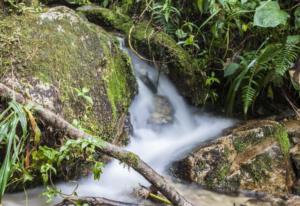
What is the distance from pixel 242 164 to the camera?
11.4 feet

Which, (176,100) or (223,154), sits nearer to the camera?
(223,154)

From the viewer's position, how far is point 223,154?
137 inches

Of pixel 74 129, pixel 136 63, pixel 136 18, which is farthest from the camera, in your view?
pixel 136 18

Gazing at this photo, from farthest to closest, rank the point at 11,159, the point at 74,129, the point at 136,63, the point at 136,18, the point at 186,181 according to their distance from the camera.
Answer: the point at 136,18, the point at 136,63, the point at 186,181, the point at 74,129, the point at 11,159

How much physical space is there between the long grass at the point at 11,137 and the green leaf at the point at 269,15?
7.76ft

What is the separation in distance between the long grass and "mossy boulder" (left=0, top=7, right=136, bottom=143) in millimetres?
263

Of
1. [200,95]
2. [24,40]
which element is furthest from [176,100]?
[24,40]

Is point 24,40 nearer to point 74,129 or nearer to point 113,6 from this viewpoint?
point 74,129

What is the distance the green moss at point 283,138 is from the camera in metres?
3.58

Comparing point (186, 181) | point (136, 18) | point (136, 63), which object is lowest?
point (186, 181)

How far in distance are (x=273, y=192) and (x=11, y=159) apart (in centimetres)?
207

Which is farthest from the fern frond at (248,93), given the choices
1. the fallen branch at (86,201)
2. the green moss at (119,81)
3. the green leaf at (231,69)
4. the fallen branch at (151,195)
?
the fallen branch at (86,201)

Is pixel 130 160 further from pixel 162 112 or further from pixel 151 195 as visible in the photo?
pixel 162 112

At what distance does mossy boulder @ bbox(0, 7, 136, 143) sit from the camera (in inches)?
114
